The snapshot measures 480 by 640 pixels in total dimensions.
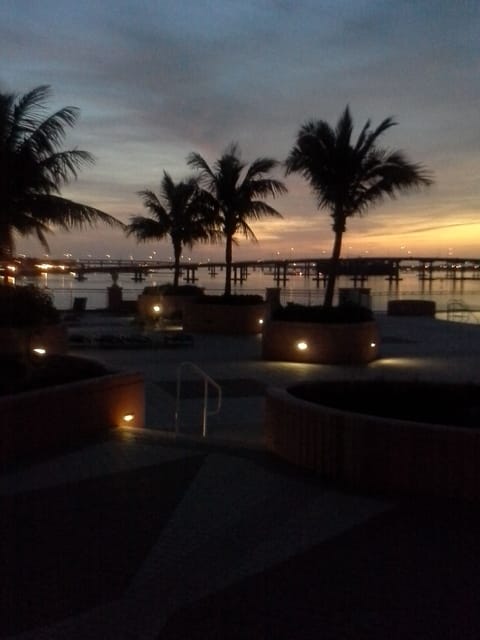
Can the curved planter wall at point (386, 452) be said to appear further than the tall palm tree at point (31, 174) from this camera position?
No

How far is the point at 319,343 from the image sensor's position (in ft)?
61.9

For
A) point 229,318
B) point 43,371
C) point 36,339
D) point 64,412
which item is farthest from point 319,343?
point 64,412

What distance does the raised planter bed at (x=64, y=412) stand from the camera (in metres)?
7.78

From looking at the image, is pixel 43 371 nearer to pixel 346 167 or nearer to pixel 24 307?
pixel 24 307

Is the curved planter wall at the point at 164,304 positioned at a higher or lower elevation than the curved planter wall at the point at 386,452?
higher

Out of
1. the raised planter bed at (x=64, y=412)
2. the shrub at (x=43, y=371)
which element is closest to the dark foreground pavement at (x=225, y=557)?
the raised planter bed at (x=64, y=412)

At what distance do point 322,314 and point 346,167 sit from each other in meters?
4.44

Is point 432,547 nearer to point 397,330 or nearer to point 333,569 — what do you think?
point 333,569

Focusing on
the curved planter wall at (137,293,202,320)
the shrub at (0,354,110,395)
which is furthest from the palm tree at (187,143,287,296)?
the shrub at (0,354,110,395)

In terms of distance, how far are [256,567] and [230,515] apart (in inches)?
39.5

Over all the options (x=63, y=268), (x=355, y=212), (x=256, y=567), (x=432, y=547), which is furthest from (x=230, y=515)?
(x=63, y=268)

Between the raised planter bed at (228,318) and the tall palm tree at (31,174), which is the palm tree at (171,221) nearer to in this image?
the raised planter bed at (228,318)

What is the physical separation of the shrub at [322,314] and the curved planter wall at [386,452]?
1203cm

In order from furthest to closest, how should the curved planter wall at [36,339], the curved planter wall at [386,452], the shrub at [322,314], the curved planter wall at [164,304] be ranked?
the curved planter wall at [164,304] → the shrub at [322,314] → the curved planter wall at [36,339] → the curved planter wall at [386,452]
